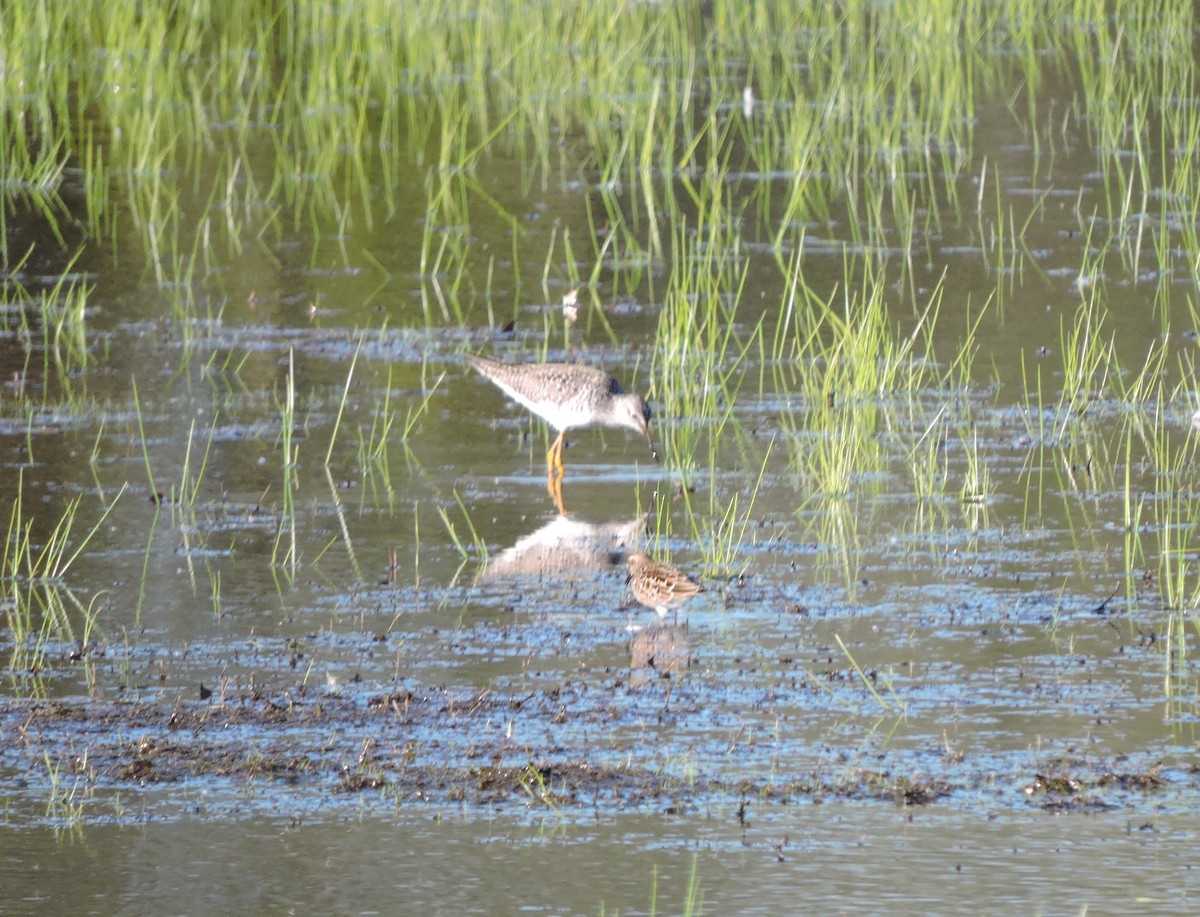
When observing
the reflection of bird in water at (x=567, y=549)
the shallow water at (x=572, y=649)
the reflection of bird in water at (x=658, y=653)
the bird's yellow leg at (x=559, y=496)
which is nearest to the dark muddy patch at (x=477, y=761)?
the shallow water at (x=572, y=649)

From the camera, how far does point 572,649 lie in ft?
22.7

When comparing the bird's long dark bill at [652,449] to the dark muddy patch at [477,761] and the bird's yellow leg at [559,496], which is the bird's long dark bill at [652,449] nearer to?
the bird's yellow leg at [559,496]

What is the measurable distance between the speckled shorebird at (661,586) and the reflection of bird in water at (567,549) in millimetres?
690

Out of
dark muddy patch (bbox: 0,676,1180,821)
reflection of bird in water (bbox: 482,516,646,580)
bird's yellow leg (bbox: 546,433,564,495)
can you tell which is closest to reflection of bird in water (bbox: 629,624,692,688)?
dark muddy patch (bbox: 0,676,1180,821)

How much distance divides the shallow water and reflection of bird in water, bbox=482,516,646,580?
0.02 meters

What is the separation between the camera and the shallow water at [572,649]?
5223 millimetres

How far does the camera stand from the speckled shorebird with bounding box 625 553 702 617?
6992 mm

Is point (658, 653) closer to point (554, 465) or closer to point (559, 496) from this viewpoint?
point (559, 496)

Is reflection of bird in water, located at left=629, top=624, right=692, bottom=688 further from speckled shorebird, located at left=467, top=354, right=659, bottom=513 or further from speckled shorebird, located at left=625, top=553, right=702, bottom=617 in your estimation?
speckled shorebird, located at left=467, top=354, right=659, bottom=513

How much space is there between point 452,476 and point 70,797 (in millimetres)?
3851

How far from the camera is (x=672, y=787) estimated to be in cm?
564

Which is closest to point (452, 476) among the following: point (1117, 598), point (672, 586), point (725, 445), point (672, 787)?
point (725, 445)

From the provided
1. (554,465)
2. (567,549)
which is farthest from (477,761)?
(554,465)

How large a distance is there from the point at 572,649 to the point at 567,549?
1.27m
